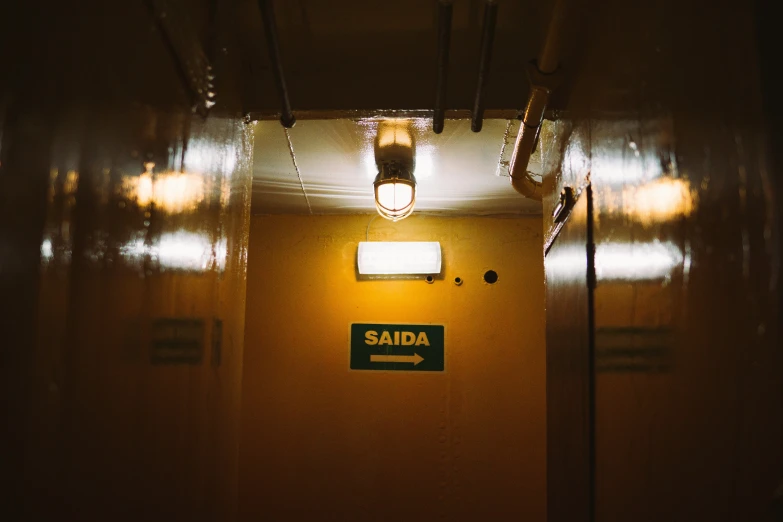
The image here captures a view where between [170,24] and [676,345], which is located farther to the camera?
[170,24]

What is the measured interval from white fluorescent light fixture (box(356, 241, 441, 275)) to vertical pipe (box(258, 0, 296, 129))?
1841 mm

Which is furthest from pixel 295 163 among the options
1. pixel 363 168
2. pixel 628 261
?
pixel 628 261

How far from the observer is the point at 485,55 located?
209 centimetres

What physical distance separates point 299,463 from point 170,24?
3157 mm

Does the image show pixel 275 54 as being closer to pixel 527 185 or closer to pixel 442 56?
pixel 442 56

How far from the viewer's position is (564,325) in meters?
2.19

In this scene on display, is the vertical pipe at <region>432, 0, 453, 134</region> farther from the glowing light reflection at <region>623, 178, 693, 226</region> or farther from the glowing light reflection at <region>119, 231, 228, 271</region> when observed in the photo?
the glowing light reflection at <region>119, 231, 228, 271</region>

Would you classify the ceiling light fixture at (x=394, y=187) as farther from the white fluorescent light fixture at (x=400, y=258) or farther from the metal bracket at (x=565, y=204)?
the metal bracket at (x=565, y=204)

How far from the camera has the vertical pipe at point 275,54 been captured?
1879 millimetres

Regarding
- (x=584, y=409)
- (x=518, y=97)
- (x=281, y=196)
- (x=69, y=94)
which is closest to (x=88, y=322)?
A: (x=69, y=94)

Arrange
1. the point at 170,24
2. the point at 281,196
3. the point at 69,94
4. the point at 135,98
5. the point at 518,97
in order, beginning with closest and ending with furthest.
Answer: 1. the point at 69,94
2. the point at 135,98
3. the point at 170,24
4. the point at 518,97
5. the point at 281,196

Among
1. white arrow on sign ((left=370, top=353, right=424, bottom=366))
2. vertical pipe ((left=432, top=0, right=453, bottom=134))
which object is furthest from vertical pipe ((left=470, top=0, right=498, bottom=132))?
white arrow on sign ((left=370, top=353, right=424, bottom=366))

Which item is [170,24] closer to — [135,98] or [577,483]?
[135,98]

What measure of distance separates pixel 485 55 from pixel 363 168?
1.59 meters
